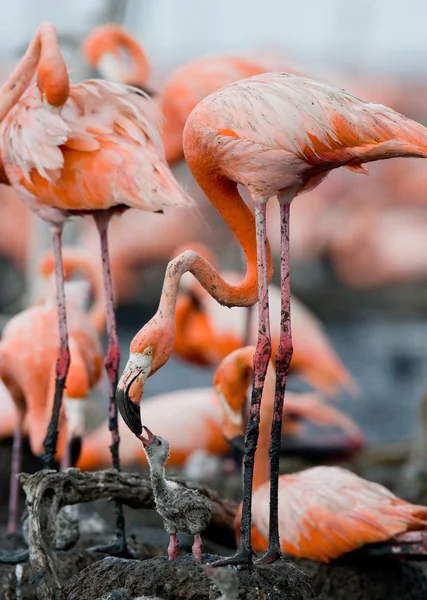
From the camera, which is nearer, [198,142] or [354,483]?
[198,142]

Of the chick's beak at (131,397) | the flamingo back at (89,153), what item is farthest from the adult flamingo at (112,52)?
the chick's beak at (131,397)

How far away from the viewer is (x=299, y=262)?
71.6 ft

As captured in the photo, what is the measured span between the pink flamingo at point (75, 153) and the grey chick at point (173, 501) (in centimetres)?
122

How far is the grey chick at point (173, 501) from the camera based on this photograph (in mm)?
4199

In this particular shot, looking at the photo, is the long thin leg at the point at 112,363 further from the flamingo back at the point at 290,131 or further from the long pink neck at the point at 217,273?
the flamingo back at the point at 290,131

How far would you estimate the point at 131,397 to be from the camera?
407 cm

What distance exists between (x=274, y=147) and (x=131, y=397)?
1168mm

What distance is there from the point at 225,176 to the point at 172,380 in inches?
419

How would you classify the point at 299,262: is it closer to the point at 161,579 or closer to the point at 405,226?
the point at 405,226

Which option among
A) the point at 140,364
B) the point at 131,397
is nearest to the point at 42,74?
the point at 140,364

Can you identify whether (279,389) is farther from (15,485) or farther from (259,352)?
(15,485)

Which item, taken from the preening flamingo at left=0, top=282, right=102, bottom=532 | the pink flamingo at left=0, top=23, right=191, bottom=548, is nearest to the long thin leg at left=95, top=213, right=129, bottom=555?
the pink flamingo at left=0, top=23, right=191, bottom=548

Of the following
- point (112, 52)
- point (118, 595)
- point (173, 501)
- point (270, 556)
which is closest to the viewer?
point (118, 595)

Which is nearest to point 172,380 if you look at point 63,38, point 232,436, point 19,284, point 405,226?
point 63,38
